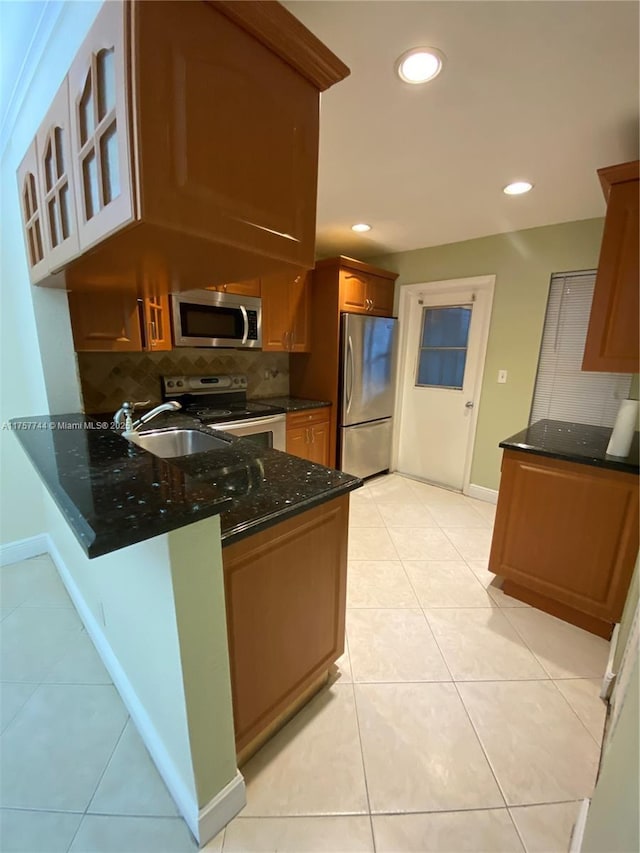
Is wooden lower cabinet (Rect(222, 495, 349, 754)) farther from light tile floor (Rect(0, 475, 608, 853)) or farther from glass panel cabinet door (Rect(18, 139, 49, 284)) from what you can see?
glass panel cabinet door (Rect(18, 139, 49, 284))

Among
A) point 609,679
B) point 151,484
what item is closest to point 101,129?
point 151,484

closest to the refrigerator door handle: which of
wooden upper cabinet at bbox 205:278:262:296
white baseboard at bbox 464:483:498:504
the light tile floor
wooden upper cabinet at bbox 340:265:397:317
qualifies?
wooden upper cabinet at bbox 340:265:397:317

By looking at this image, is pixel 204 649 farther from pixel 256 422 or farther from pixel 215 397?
pixel 215 397

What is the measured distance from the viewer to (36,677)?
1.44 meters

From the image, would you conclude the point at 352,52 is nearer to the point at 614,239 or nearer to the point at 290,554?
the point at 614,239

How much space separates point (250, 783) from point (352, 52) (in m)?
2.35

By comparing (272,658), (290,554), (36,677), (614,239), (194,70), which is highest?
(194,70)

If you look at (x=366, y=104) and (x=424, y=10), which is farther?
(x=366, y=104)

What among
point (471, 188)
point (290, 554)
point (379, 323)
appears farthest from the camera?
point (379, 323)

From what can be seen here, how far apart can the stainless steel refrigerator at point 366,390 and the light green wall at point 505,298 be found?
631mm

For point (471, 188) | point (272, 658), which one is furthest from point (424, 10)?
point (272, 658)

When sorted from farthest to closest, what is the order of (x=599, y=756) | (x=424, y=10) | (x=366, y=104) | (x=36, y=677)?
(x=36, y=677)
(x=366, y=104)
(x=599, y=756)
(x=424, y=10)

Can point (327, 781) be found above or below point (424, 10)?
below

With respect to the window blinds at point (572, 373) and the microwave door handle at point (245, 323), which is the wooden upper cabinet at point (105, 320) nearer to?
the microwave door handle at point (245, 323)
